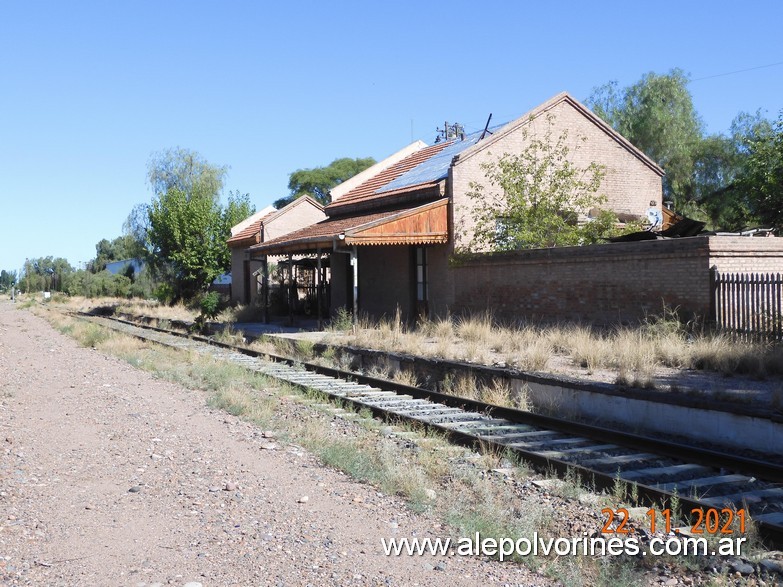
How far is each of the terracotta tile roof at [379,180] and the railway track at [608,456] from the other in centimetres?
1491

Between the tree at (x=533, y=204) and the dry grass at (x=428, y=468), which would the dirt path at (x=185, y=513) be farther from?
the tree at (x=533, y=204)

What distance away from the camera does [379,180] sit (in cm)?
2867

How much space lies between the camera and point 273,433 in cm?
949

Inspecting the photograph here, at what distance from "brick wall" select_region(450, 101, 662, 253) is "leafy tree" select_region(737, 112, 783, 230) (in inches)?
249

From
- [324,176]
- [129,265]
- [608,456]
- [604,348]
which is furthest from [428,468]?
[129,265]

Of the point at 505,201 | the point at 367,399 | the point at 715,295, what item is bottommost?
the point at 367,399

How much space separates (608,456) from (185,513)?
459 cm

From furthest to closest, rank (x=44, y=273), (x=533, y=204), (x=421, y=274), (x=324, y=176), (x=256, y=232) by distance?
(x=44, y=273) < (x=324, y=176) < (x=256, y=232) < (x=421, y=274) < (x=533, y=204)

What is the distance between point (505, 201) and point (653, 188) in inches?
251

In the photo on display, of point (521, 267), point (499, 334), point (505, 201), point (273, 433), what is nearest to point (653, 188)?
point (505, 201)

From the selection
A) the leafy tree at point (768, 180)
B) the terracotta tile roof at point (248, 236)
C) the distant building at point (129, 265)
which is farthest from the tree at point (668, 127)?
the distant building at point (129, 265)

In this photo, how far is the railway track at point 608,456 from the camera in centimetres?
660

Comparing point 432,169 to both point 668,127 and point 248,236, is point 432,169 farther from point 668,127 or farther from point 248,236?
point 668,127

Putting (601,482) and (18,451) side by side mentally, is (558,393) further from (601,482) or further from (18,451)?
(18,451)
